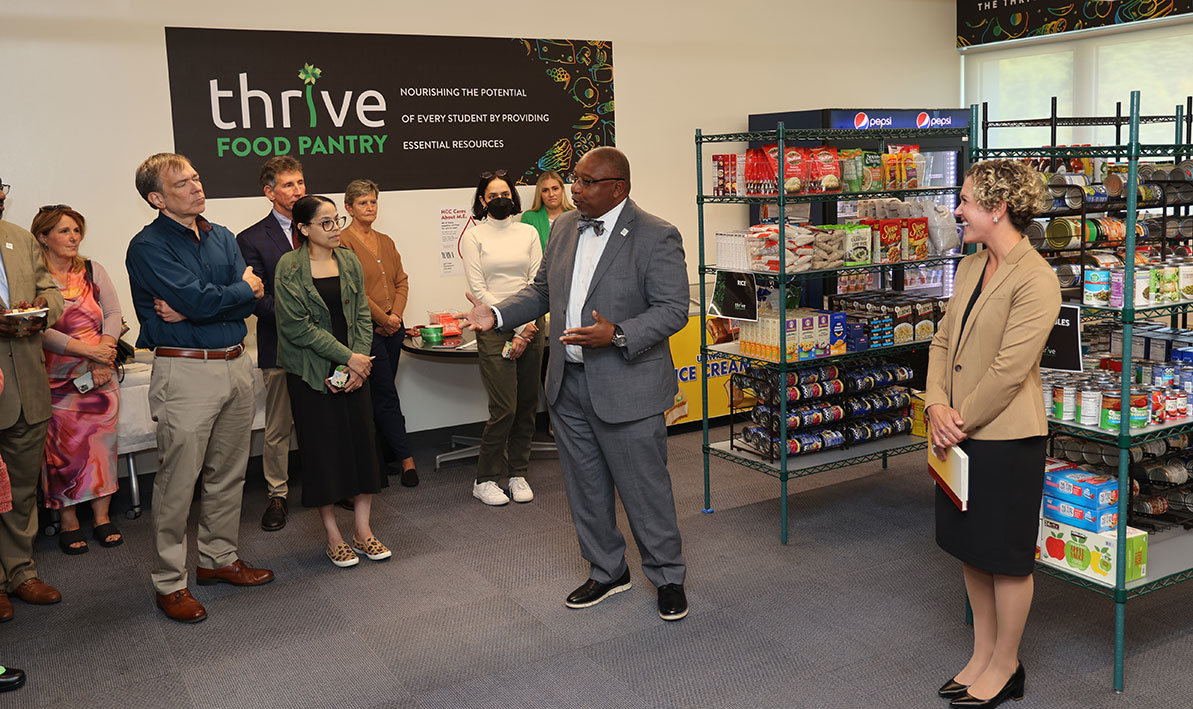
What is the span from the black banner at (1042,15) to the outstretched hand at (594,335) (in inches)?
221

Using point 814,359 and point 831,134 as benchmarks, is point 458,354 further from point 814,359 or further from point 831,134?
point 831,134

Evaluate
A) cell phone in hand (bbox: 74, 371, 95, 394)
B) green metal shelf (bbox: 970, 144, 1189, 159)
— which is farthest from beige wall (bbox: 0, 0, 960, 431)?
green metal shelf (bbox: 970, 144, 1189, 159)

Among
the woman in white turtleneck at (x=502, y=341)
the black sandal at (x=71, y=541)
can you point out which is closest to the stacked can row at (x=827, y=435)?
the woman in white turtleneck at (x=502, y=341)

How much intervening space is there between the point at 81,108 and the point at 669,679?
4217 millimetres

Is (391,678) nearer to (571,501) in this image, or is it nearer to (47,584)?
(571,501)

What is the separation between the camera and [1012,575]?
2.91 metres

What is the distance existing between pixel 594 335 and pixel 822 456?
1.91m

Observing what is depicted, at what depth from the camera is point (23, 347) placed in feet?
12.8

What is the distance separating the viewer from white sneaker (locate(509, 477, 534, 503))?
5320 mm

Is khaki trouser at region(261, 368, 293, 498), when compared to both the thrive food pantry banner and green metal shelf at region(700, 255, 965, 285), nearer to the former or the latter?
the thrive food pantry banner

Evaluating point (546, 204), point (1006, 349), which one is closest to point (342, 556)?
point (546, 204)

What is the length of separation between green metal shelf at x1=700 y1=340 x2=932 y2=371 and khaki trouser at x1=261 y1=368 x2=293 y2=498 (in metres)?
2.13

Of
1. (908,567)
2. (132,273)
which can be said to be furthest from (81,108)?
(908,567)

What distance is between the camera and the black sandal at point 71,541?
471 cm
